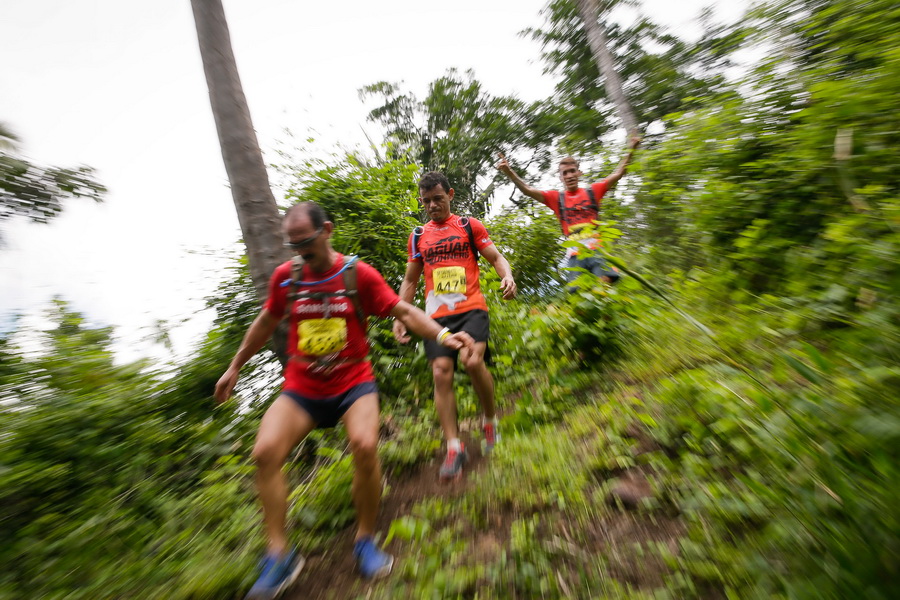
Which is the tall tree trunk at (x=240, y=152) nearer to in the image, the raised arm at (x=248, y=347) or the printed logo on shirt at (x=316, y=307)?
the raised arm at (x=248, y=347)

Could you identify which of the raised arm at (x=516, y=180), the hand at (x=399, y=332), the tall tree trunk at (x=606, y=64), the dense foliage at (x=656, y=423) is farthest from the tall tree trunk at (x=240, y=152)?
the tall tree trunk at (x=606, y=64)

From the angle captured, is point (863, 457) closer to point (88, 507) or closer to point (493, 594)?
point (493, 594)

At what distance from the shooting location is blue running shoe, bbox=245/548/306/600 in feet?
6.02

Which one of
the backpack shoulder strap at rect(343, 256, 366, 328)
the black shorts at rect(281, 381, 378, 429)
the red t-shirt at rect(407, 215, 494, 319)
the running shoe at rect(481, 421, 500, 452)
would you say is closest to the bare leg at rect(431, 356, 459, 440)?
the running shoe at rect(481, 421, 500, 452)

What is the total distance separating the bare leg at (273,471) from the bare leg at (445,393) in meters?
1.10

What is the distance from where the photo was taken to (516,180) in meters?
4.35

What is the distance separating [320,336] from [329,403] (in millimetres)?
411

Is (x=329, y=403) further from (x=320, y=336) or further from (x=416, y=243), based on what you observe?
(x=416, y=243)

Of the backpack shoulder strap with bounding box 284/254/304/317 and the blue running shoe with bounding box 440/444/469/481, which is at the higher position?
the backpack shoulder strap with bounding box 284/254/304/317

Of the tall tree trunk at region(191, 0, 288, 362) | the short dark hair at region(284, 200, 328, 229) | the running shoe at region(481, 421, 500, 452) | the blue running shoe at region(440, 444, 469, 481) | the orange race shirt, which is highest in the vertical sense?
the tall tree trunk at region(191, 0, 288, 362)

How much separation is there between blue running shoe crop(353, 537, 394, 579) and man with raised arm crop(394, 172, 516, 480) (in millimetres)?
760

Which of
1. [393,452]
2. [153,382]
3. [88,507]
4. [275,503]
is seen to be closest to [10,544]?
[88,507]

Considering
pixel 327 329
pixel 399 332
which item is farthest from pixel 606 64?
pixel 327 329

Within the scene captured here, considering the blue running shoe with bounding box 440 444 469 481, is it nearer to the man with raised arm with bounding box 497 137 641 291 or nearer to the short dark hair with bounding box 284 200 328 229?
the short dark hair with bounding box 284 200 328 229
